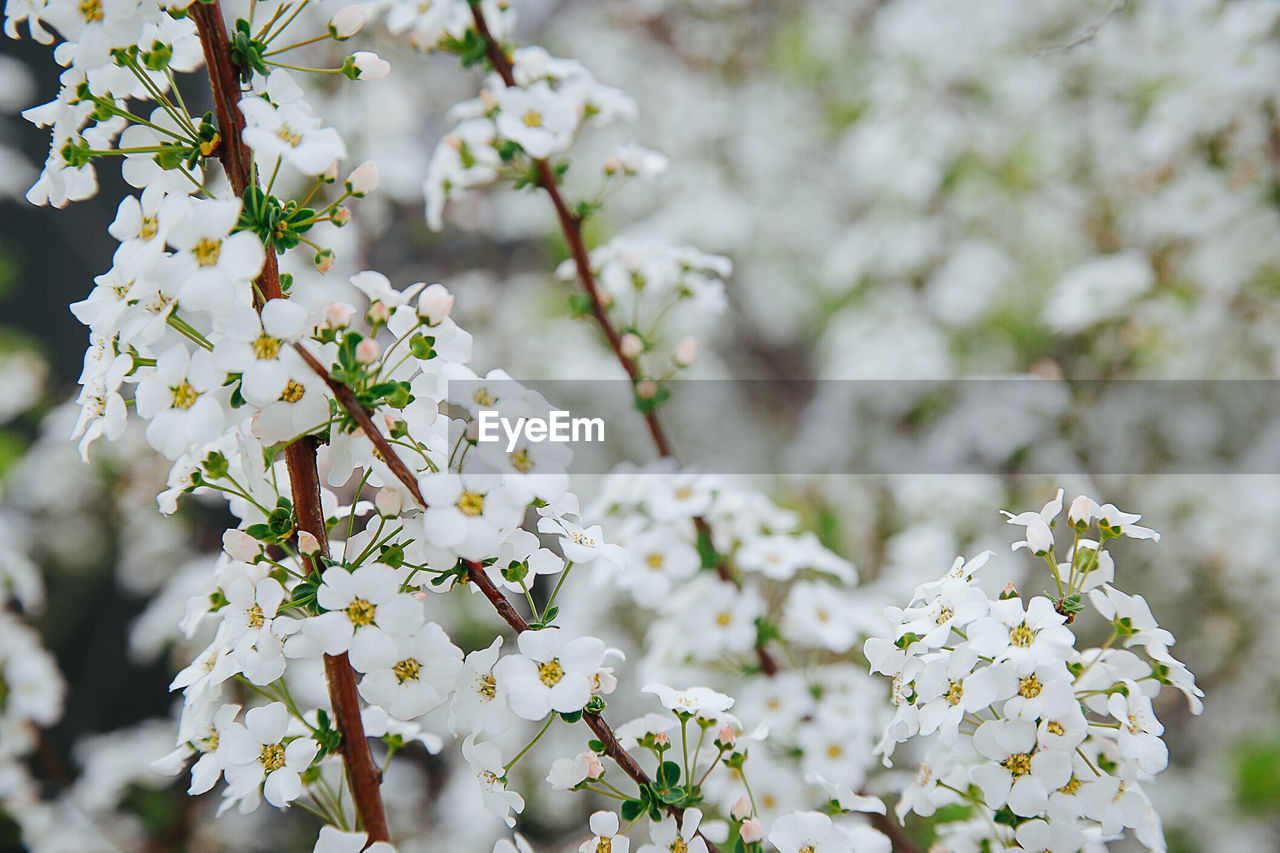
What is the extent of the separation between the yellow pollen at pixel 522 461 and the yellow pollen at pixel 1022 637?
42cm

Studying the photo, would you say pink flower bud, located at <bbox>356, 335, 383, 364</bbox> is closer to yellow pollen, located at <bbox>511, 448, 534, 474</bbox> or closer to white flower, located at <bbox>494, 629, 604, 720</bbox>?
yellow pollen, located at <bbox>511, 448, 534, 474</bbox>

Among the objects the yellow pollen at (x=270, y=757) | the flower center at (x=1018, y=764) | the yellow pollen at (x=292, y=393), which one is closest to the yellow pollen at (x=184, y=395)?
the yellow pollen at (x=292, y=393)

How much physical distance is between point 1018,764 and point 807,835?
20cm

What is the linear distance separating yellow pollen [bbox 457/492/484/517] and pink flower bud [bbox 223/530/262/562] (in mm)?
220

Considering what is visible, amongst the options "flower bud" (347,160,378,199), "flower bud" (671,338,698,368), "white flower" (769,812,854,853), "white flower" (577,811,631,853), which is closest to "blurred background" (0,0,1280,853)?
"flower bud" (671,338,698,368)

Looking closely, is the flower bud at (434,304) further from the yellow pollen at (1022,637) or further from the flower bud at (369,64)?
the yellow pollen at (1022,637)

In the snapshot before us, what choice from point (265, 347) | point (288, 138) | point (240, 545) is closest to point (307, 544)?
point (240, 545)

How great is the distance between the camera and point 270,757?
2.48 ft

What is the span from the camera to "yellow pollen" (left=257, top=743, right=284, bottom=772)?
753 mm

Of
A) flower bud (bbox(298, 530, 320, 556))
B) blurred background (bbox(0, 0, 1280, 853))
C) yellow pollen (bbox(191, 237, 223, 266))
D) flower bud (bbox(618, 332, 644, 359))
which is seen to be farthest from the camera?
blurred background (bbox(0, 0, 1280, 853))

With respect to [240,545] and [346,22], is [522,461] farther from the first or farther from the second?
[346,22]

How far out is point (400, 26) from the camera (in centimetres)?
118

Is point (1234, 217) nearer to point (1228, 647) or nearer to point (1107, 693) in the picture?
point (1228, 647)

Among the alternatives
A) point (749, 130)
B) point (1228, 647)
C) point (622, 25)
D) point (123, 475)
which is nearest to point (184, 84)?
point (123, 475)
